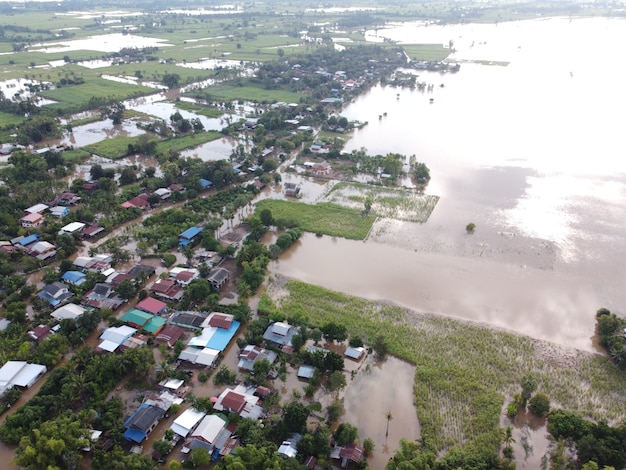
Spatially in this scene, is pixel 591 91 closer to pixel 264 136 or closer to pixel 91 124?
pixel 264 136

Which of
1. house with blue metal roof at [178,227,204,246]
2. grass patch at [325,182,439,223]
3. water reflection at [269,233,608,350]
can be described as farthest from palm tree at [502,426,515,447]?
house with blue metal roof at [178,227,204,246]

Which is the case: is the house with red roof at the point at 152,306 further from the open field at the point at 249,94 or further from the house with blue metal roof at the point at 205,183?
Answer: the open field at the point at 249,94

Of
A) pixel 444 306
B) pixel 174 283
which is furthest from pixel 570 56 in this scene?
pixel 174 283

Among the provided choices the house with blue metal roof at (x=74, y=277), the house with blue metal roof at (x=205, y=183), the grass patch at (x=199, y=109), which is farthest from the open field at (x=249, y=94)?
the house with blue metal roof at (x=74, y=277)

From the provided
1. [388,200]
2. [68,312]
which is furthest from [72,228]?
[388,200]

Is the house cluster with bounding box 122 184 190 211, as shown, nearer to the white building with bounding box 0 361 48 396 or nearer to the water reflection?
the water reflection

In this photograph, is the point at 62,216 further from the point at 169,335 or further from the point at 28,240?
the point at 169,335
